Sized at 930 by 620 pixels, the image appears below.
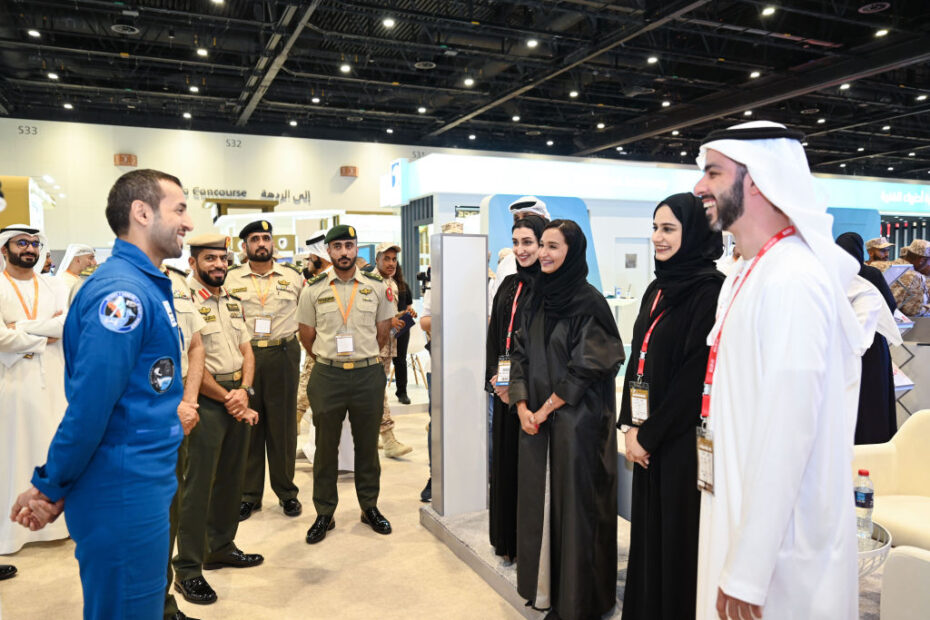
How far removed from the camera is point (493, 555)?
11.0ft

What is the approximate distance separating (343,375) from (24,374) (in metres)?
1.87

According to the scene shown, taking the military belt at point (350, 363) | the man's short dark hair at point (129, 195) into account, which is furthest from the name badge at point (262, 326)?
the man's short dark hair at point (129, 195)

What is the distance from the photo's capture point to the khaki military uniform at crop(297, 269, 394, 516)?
12.6 feet

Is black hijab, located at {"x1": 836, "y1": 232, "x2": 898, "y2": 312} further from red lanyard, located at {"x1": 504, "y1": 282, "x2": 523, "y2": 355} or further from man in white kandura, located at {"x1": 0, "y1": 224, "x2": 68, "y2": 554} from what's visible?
man in white kandura, located at {"x1": 0, "y1": 224, "x2": 68, "y2": 554}

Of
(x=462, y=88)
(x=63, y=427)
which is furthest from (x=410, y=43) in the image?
(x=63, y=427)

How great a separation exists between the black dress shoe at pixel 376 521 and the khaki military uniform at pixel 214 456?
2.72ft

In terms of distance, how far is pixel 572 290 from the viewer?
2.74 m

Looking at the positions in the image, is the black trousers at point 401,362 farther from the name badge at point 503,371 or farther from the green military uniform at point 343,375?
the name badge at point 503,371

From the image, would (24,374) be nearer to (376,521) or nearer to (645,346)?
(376,521)

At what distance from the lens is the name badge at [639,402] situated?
228 centimetres

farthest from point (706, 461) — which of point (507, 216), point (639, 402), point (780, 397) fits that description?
point (507, 216)

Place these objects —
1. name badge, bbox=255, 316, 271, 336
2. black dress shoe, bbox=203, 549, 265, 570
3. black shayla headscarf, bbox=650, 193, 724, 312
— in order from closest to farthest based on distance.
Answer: black shayla headscarf, bbox=650, 193, 724, 312
black dress shoe, bbox=203, 549, 265, 570
name badge, bbox=255, 316, 271, 336

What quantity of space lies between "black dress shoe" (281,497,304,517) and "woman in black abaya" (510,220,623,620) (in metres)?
2.01

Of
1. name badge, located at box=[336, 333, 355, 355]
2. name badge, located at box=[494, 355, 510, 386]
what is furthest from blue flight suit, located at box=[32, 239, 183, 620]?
name badge, located at box=[336, 333, 355, 355]
